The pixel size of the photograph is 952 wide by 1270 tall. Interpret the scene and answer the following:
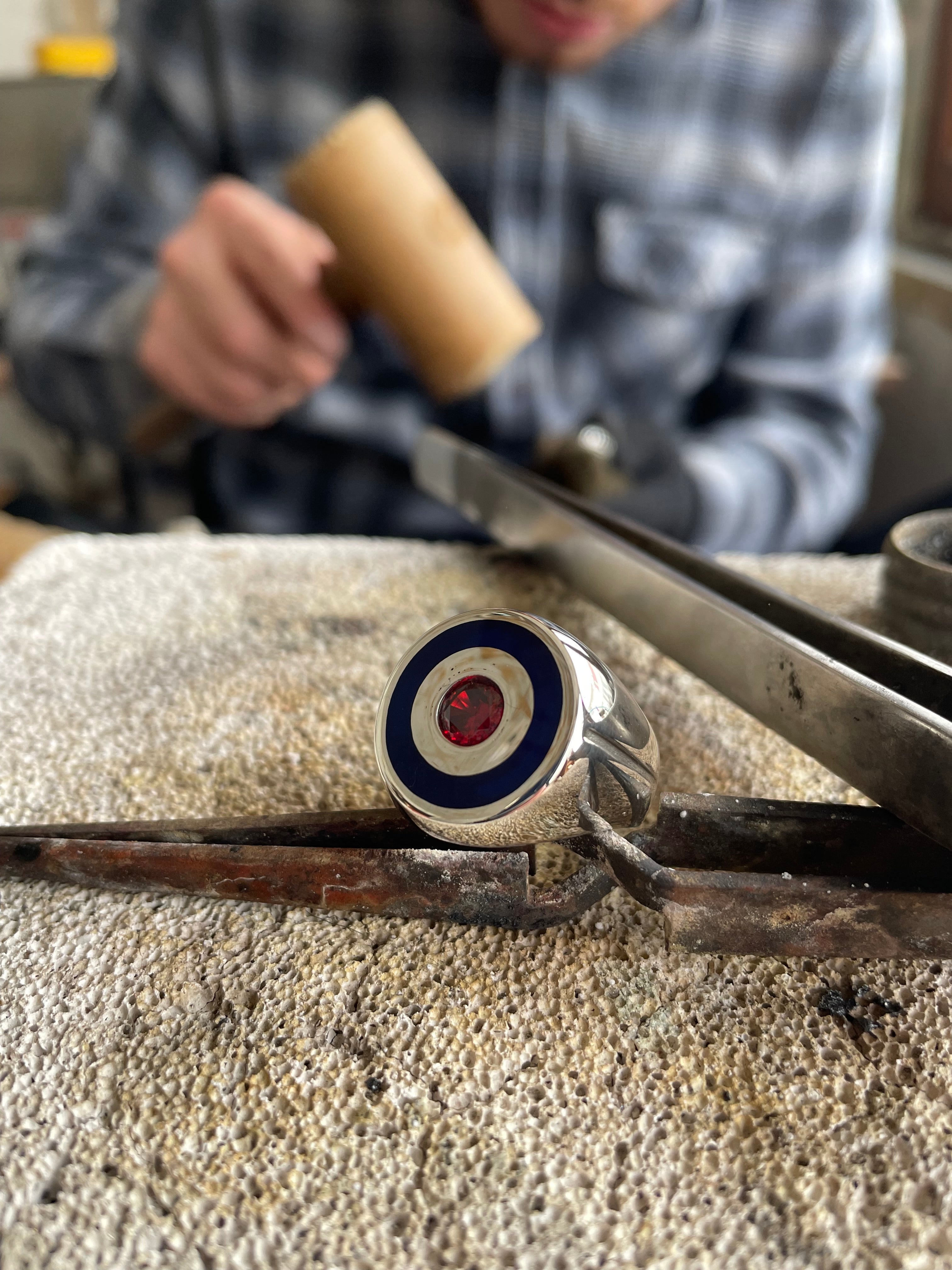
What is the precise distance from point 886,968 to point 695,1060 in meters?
0.10

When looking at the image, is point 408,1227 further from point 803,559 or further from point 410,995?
point 803,559

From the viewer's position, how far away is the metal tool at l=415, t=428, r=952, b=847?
0.38 metres

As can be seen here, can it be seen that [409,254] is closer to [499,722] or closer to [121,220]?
[499,722]

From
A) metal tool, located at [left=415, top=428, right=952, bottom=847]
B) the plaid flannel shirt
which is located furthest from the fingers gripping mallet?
the plaid flannel shirt

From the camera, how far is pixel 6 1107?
0.35m

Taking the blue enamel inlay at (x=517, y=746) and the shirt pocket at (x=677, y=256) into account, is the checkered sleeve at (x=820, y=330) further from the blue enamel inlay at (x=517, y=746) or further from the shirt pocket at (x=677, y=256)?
the blue enamel inlay at (x=517, y=746)

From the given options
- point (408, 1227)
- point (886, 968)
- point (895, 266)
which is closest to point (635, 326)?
point (895, 266)

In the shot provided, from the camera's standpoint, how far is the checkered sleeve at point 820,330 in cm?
130

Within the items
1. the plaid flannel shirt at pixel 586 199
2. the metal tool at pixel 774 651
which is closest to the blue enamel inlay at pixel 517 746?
the metal tool at pixel 774 651

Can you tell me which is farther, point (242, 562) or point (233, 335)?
point (233, 335)

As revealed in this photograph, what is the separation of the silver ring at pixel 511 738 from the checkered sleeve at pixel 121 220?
0.96 meters

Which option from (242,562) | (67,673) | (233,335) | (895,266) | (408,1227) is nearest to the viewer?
(408,1227)

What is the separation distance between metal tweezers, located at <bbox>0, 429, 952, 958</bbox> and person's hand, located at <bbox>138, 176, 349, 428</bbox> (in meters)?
0.61

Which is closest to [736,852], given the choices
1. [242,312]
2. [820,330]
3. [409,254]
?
[409,254]
